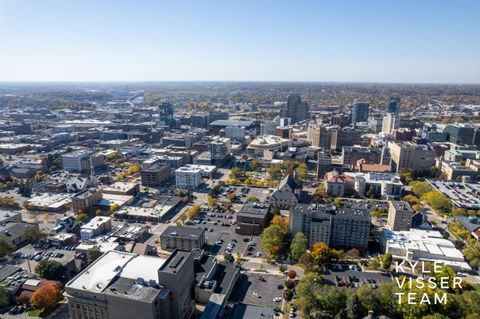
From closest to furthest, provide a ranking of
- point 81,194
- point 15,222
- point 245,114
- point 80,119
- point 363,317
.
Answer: point 363,317 < point 15,222 < point 81,194 < point 80,119 < point 245,114

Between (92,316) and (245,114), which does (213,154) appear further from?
(245,114)

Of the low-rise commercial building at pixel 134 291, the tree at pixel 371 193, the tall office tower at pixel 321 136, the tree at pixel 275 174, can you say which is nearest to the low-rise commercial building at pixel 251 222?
the low-rise commercial building at pixel 134 291

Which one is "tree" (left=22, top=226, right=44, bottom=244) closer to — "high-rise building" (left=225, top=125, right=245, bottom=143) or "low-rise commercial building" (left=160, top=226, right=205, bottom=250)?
"low-rise commercial building" (left=160, top=226, right=205, bottom=250)

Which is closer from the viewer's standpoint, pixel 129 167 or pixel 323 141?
pixel 129 167

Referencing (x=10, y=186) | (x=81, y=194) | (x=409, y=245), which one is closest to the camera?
(x=409, y=245)

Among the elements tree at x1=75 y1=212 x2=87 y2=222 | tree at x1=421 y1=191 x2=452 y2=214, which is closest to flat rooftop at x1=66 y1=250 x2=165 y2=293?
tree at x1=75 y1=212 x2=87 y2=222

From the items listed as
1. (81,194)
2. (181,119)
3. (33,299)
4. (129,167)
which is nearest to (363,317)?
(33,299)

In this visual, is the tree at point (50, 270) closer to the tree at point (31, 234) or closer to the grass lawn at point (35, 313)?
the grass lawn at point (35, 313)
